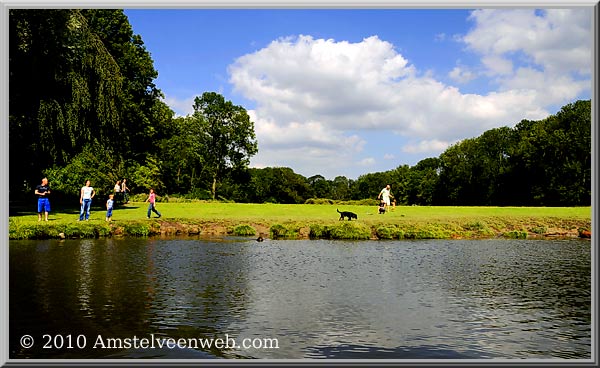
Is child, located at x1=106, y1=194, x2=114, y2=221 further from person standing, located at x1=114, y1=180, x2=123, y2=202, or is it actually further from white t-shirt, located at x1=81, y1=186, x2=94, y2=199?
person standing, located at x1=114, y1=180, x2=123, y2=202

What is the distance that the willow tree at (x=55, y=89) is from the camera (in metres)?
24.3

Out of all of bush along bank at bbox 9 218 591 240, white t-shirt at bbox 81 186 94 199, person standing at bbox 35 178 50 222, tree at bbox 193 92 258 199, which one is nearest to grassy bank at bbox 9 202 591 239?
bush along bank at bbox 9 218 591 240

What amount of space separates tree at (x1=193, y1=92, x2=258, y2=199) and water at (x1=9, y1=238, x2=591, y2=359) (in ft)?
191

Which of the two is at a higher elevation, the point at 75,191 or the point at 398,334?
the point at 75,191

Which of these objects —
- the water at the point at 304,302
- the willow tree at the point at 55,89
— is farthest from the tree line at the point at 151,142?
the water at the point at 304,302

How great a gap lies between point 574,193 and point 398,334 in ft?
174

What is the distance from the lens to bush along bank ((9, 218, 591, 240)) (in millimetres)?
26203

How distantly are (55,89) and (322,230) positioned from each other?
15118mm

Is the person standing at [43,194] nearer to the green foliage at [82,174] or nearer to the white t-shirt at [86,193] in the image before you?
the white t-shirt at [86,193]

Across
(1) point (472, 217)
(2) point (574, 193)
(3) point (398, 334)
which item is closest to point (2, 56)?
(3) point (398, 334)

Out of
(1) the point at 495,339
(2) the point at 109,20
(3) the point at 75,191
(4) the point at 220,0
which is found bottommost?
(1) the point at 495,339

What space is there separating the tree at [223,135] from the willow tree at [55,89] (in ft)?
161

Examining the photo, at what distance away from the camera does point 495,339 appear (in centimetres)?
945

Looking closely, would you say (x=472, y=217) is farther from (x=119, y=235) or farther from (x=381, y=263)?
(x=119, y=235)
